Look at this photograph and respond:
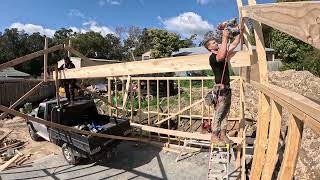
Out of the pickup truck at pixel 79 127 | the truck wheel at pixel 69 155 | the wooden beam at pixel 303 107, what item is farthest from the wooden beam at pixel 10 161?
the wooden beam at pixel 303 107

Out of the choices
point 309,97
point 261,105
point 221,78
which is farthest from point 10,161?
point 309,97

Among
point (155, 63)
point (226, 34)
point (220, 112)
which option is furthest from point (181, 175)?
point (226, 34)

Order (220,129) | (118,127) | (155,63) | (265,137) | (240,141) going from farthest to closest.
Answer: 1. (118,127)
2. (240,141)
3. (220,129)
4. (155,63)
5. (265,137)

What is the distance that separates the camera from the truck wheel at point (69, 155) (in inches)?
417

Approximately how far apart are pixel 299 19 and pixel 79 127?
9824mm

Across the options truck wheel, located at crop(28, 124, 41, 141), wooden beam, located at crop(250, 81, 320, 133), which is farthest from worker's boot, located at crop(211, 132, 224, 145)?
truck wheel, located at crop(28, 124, 41, 141)

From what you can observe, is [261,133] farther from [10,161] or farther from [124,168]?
[10,161]

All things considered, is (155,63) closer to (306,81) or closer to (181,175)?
(181,175)

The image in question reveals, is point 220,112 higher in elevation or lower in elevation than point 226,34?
lower

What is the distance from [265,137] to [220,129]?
5.43 feet

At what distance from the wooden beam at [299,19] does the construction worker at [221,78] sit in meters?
2.51

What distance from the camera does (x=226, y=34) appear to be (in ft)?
15.4

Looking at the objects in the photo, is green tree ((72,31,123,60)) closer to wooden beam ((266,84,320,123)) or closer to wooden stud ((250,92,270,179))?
wooden stud ((250,92,270,179))

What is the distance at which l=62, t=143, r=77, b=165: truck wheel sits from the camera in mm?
10602
